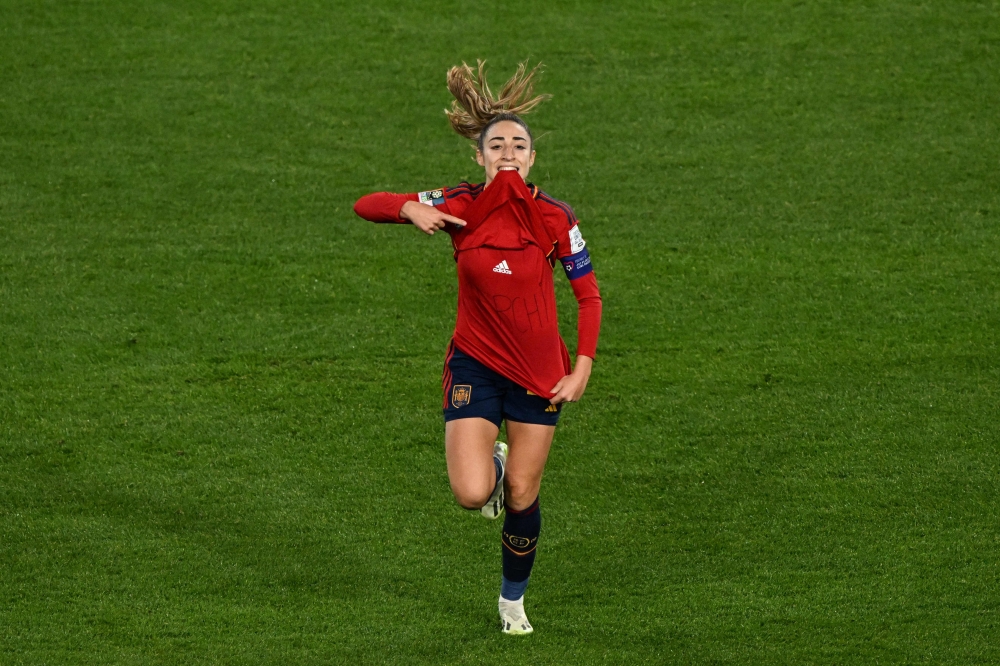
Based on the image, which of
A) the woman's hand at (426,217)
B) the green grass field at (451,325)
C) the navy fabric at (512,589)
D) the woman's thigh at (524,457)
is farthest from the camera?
the green grass field at (451,325)

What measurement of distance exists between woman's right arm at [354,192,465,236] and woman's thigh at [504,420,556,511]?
0.94 metres

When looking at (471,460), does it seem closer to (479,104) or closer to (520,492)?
(520,492)

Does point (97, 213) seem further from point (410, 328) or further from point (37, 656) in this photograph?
point (37, 656)

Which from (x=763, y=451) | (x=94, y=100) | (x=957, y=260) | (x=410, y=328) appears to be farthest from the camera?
(x=94, y=100)

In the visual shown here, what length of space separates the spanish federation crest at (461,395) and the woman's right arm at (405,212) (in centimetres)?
69

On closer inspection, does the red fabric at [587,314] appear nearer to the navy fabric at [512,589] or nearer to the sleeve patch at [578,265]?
Answer: the sleeve patch at [578,265]

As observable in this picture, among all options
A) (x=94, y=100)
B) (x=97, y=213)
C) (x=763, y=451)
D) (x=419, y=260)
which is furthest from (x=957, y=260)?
(x=94, y=100)

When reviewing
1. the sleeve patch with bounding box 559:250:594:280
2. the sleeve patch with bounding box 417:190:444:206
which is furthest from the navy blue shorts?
the sleeve patch with bounding box 417:190:444:206

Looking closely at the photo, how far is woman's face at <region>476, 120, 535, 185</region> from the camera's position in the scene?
5.62 metres

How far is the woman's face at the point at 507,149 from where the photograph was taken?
5617 millimetres

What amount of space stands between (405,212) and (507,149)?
542 millimetres

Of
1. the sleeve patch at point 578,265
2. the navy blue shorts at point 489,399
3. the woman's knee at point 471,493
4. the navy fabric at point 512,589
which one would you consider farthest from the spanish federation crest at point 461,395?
the navy fabric at point 512,589

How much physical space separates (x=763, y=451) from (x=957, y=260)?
111 inches

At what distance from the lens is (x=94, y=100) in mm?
10891
